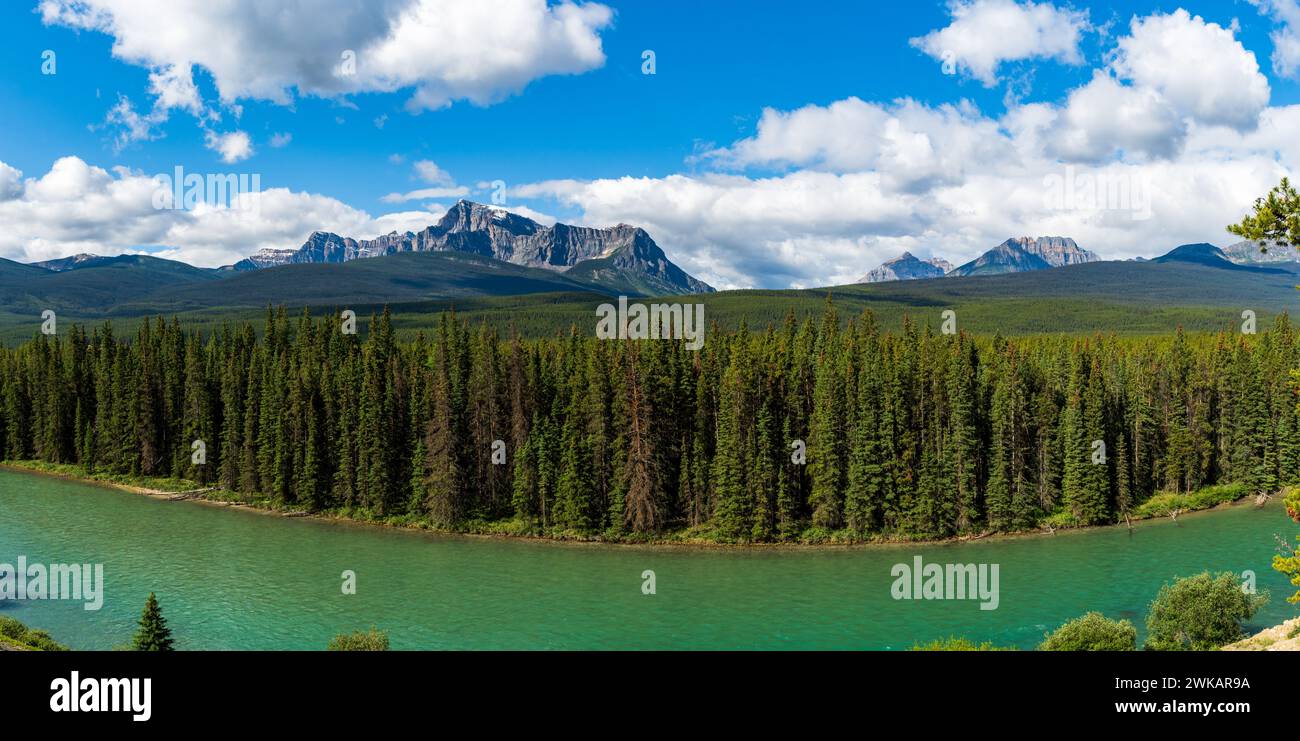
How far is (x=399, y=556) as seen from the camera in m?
74.2

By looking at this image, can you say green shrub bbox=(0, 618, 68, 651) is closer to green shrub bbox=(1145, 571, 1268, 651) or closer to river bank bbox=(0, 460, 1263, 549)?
river bank bbox=(0, 460, 1263, 549)

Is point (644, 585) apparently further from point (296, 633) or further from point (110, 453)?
point (110, 453)

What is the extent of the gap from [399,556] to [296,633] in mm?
22758

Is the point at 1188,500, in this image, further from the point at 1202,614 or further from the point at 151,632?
the point at 151,632

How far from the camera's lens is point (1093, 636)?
120ft

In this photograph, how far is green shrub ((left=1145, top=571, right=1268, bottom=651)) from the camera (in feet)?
130

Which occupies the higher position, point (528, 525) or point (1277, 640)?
point (1277, 640)

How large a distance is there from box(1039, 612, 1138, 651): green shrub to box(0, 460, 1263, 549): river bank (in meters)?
40.0

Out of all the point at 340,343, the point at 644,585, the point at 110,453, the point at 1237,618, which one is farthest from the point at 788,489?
the point at 110,453

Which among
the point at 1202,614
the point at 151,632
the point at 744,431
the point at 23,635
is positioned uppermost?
the point at 744,431

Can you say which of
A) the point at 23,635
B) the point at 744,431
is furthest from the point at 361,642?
the point at 744,431

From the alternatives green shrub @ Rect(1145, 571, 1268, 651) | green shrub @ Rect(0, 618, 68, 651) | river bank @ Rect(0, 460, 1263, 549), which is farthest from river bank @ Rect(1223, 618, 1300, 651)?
green shrub @ Rect(0, 618, 68, 651)

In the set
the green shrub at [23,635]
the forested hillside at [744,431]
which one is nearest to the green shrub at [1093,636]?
the forested hillside at [744,431]

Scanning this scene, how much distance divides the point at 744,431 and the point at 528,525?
25.2m
